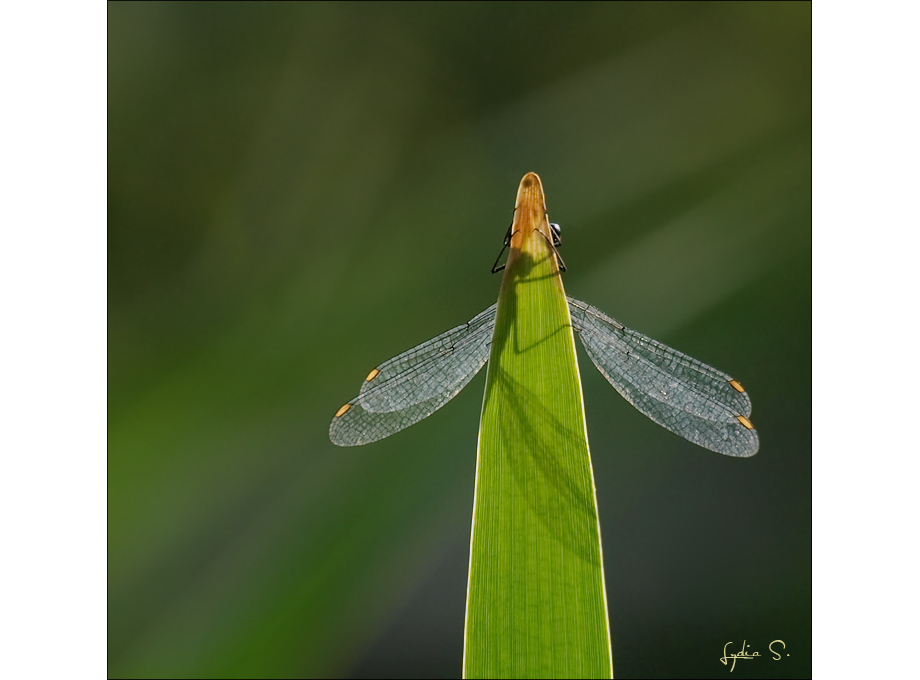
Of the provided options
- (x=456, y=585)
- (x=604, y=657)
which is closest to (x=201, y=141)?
(x=456, y=585)

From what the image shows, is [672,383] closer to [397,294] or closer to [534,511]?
[534,511]

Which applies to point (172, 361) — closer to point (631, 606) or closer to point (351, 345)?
point (351, 345)
